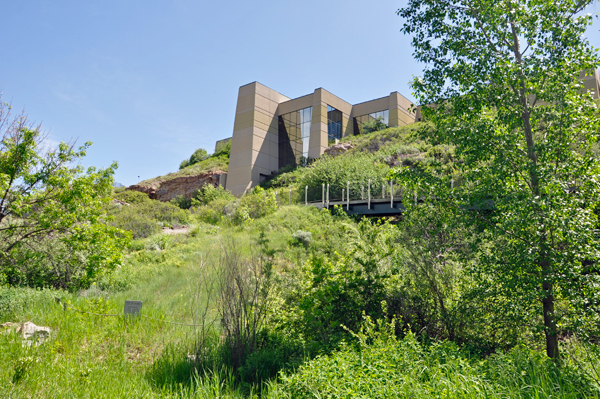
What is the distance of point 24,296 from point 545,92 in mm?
9889

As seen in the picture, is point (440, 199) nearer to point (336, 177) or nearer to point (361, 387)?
point (361, 387)

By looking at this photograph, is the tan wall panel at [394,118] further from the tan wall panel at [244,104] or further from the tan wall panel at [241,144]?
the tan wall panel at [241,144]

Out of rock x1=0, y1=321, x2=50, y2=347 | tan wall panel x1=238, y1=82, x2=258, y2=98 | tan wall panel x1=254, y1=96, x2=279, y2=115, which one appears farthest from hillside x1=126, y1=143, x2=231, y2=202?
rock x1=0, y1=321, x2=50, y2=347

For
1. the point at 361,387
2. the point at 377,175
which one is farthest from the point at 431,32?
the point at 377,175

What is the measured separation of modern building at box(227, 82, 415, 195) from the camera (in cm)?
3450

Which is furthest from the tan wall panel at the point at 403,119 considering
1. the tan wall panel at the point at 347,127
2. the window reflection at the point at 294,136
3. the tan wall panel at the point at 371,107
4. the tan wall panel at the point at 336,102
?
the window reflection at the point at 294,136

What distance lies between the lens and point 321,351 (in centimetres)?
542

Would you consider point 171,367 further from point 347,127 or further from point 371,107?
point 371,107

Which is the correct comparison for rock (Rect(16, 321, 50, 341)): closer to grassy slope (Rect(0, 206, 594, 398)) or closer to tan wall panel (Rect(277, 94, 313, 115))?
grassy slope (Rect(0, 206, 594, 398))

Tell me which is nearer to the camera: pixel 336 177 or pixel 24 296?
pixel 24 296

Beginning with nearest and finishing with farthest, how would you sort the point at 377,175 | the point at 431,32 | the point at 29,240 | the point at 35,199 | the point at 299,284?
the point at 431,32 → the point at 299,284 → the point at 35,199 → the point at 29,240 → the point at 377,175

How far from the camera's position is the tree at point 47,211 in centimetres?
838

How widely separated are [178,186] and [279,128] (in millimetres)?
11959

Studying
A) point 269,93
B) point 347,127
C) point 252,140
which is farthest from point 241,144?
point 347,127
